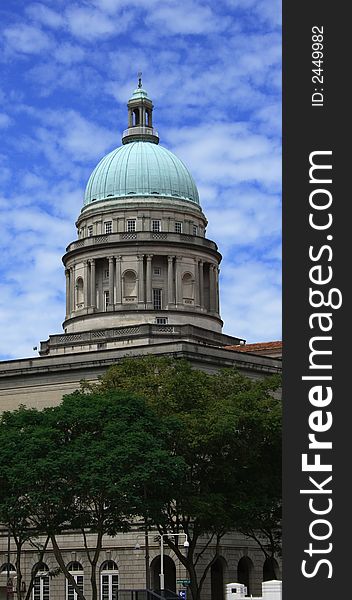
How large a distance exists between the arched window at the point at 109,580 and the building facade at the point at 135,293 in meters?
0.37

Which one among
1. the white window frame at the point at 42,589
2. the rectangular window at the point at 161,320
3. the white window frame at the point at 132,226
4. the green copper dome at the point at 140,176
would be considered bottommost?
the white window frame at the point at 42,589

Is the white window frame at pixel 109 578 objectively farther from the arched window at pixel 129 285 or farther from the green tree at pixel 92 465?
the arched window at pixel 129 285

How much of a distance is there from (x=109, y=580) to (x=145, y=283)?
32402mm

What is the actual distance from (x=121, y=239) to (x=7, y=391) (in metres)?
21.0

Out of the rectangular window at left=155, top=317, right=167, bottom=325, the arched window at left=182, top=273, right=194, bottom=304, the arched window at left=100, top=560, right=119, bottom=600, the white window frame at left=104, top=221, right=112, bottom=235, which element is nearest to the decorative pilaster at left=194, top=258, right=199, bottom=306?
the arched window at left=182, top=273, right=194, bottom=304

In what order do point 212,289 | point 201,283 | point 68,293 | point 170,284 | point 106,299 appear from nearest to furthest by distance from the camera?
point 170,284 < point 106,299 < point 201,283 < point 212,289 < point 68,293

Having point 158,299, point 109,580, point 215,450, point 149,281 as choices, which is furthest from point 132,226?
point 215,450

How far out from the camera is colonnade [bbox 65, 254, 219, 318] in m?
117

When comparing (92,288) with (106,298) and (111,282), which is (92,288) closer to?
(106,298)

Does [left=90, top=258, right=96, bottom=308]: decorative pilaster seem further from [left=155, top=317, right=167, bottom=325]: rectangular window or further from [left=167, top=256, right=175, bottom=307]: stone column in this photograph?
[left=167, top=256, right=175, bottom=307]: stone column

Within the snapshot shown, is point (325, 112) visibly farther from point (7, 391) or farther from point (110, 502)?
point (7, 391)

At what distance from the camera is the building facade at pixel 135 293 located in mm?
98562

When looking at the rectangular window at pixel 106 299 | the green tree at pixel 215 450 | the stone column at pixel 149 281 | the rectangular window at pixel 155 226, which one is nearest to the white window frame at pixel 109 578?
the green tree at pixel 215 450

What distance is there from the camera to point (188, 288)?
394 ft
